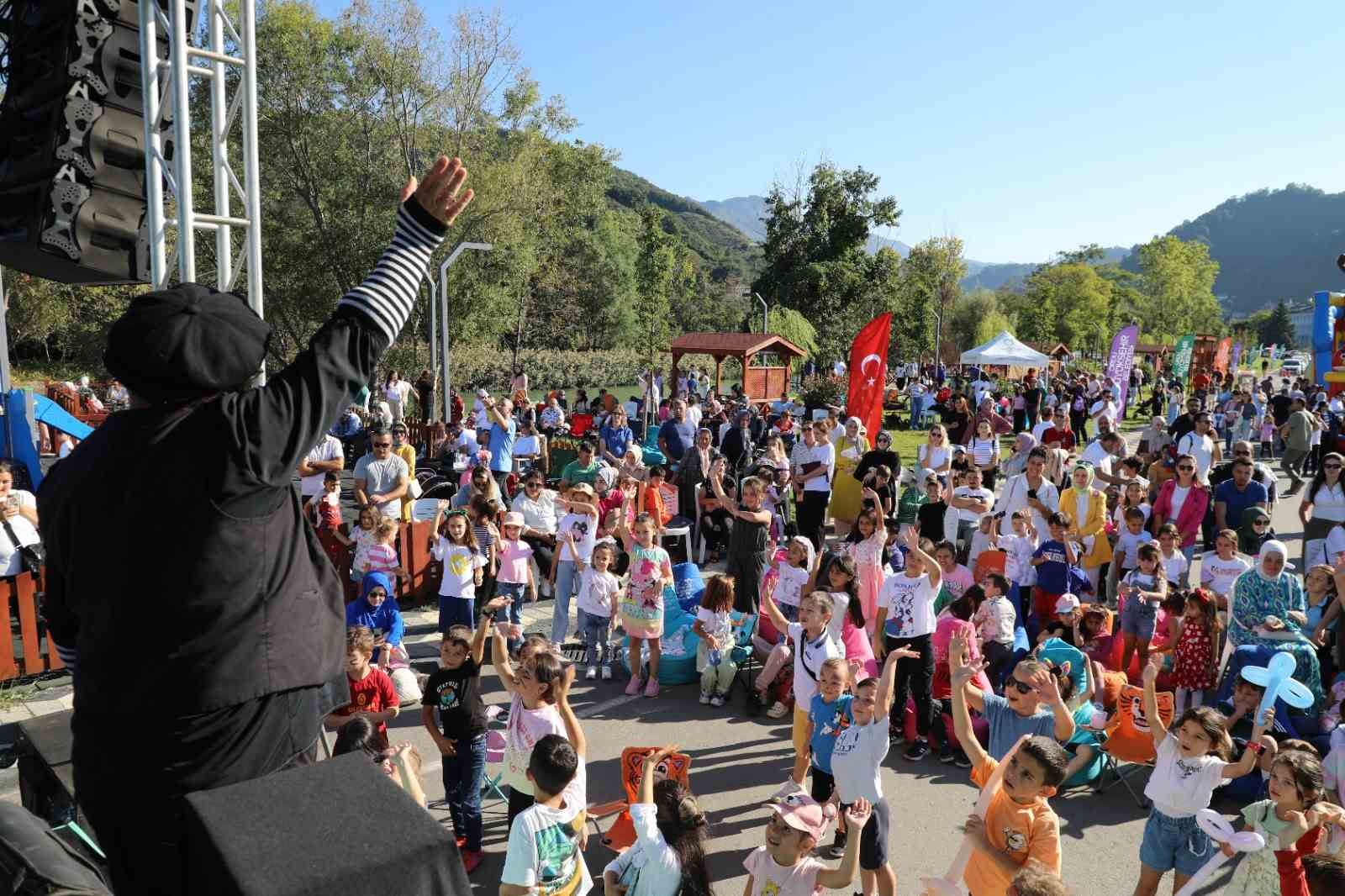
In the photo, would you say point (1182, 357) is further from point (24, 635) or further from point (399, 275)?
point (399, 275)

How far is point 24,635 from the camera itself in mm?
7340

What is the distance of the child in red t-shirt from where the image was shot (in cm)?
571

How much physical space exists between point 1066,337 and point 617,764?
217 feet

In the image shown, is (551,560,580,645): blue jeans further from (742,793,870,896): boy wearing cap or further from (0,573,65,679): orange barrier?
(742,793,870,896): boy wearing cap

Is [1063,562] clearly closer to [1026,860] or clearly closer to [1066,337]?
[1026,860]

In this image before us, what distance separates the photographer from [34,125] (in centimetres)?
558

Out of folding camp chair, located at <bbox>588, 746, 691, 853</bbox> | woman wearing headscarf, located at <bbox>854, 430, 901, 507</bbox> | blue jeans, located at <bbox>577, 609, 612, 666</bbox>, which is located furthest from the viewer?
woman wearing headscarf, located at <bbox>854, 430, 901, 507</bbox>

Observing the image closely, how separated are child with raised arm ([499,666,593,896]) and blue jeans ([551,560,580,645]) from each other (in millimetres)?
4576

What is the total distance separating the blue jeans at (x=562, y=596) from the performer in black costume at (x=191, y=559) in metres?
7.00

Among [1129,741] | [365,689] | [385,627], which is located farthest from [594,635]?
[1129,741]

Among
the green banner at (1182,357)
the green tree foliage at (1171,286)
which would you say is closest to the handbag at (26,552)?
the green banner at (1182,357)

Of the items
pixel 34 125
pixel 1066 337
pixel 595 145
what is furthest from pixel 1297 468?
pixel 1066 337

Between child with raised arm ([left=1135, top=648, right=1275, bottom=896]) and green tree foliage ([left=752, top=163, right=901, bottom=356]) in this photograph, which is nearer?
child with raised arm ([left=1135, top=648, right=1275, bottom=896])

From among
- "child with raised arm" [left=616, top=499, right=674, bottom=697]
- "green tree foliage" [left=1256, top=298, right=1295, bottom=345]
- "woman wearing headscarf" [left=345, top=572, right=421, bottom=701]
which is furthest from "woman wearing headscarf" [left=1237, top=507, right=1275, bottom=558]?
"green tree foliage" [left=1256, top=298, right=1295, bottom=345]
